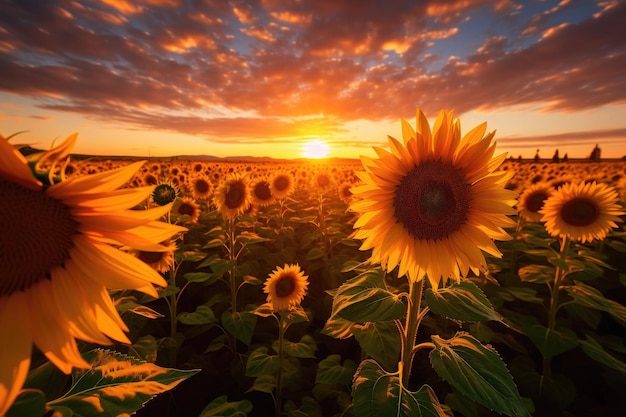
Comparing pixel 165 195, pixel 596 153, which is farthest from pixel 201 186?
pixel 596 153

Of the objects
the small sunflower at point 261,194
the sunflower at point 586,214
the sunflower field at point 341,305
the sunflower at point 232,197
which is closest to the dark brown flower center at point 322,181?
the small sunflower at point 261,194

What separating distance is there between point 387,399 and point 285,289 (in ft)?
7.77

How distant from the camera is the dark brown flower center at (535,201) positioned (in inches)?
261

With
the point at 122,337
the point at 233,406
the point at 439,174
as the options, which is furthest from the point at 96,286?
the point at 233,406

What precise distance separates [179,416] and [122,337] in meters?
3.57

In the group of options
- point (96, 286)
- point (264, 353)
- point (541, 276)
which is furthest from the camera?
point (541, 276)

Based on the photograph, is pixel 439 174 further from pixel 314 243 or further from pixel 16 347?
pixel 314 243

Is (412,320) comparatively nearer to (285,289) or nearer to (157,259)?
(285,289)

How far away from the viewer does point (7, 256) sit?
99 centimetres

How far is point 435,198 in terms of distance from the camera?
2.15 m

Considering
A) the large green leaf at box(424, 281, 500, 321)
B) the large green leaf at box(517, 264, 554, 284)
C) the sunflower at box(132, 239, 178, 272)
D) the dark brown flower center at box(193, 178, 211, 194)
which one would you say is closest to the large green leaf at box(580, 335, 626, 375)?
the large green leaf at box(517, 264, 554, 284)

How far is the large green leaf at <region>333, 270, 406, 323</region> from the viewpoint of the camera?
5.80ft

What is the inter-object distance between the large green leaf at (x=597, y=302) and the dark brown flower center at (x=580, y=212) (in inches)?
52.8

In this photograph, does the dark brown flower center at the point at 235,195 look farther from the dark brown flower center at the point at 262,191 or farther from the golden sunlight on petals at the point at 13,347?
the golden sunlight on petals at the point at 13,347
